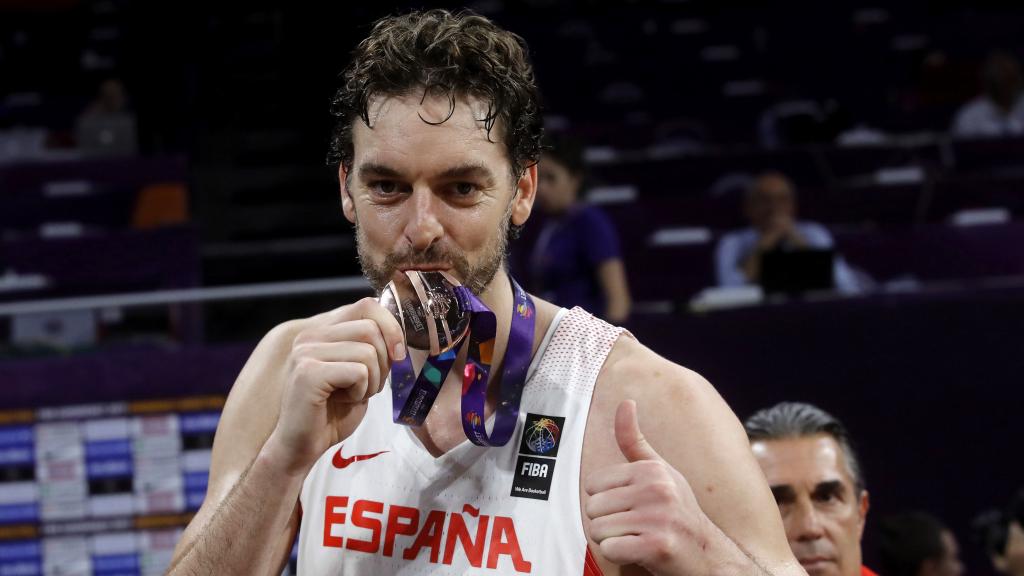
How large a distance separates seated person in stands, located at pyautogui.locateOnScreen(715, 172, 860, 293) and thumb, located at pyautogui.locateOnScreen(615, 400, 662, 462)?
435 cm

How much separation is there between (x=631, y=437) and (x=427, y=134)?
0.57m

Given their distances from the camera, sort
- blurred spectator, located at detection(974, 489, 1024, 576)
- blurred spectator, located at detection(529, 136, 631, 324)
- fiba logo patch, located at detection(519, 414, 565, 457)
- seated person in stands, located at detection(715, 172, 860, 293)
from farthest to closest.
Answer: seated person in stands, located at detection(715, 172, 860, 293), blurred spectator, located at detection(529, 136, 631, 324), blurred spectator, located at detection(974, 489, 1024, 576), fiba logo patch, located at detection(519, 414, 565, 457)

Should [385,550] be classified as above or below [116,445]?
above

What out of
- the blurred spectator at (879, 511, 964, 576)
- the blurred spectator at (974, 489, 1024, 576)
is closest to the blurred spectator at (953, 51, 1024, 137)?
the blurred spectator at (879, 511, 964, 576)

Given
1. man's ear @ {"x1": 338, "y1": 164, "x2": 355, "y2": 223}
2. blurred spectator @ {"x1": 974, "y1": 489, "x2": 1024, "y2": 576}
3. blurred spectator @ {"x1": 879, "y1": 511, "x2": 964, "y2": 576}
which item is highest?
man's ear @ {"x1": 338, "y1": 164, "x2": 355, "y2": 223}

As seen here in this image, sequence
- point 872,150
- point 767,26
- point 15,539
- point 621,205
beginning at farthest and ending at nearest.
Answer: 1. point 767,26
2. point 872,150
3. point 621,205
4. point 15,539

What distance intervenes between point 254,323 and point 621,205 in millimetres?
2905

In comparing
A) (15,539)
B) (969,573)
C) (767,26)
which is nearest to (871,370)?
(969,573)

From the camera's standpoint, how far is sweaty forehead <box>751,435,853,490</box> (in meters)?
2.97

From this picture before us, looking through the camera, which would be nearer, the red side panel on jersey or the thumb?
the thumb

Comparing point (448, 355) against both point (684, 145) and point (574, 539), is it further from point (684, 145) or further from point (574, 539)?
point (684, 145)

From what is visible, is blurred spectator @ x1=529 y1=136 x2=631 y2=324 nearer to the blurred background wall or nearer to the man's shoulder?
the blurred background wall

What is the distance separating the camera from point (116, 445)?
471cm

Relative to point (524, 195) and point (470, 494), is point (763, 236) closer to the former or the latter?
point (524, 195)
